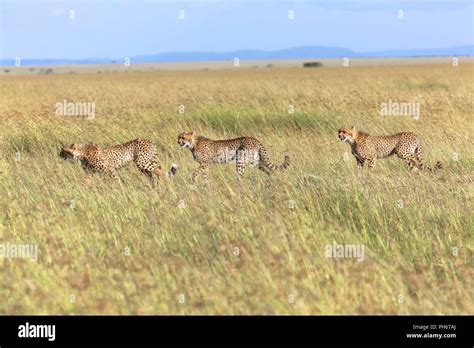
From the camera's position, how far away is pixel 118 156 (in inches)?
416

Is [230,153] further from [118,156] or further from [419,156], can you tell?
[419,156]

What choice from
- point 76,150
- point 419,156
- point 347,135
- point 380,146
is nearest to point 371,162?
point 380,146

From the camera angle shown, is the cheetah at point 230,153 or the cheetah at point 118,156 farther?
the cheetah at point 230,153

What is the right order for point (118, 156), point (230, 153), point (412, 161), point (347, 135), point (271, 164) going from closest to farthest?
point (118, 156), point (271, 164), point (230, 153), point (412, 161), point (347, 135)

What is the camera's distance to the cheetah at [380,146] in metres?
11.4

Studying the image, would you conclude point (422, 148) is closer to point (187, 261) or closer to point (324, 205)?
point (324, 205)

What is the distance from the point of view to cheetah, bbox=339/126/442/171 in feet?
37.3

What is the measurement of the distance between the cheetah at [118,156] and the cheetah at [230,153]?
63cm

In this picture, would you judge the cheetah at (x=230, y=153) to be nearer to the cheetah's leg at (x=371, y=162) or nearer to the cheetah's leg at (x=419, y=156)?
the cheetah's leg at (x=371, y=162)

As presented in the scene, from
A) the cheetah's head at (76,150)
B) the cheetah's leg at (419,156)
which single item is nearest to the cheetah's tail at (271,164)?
the cheetah's leg at (419,156)

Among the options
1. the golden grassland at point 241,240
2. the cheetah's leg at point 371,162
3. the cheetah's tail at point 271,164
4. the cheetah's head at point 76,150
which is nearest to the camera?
the golden grassland at point 241,240

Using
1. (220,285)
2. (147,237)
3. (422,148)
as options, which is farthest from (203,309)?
(422,148)

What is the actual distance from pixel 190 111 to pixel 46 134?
405cm

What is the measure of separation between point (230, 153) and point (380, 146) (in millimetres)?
2476
